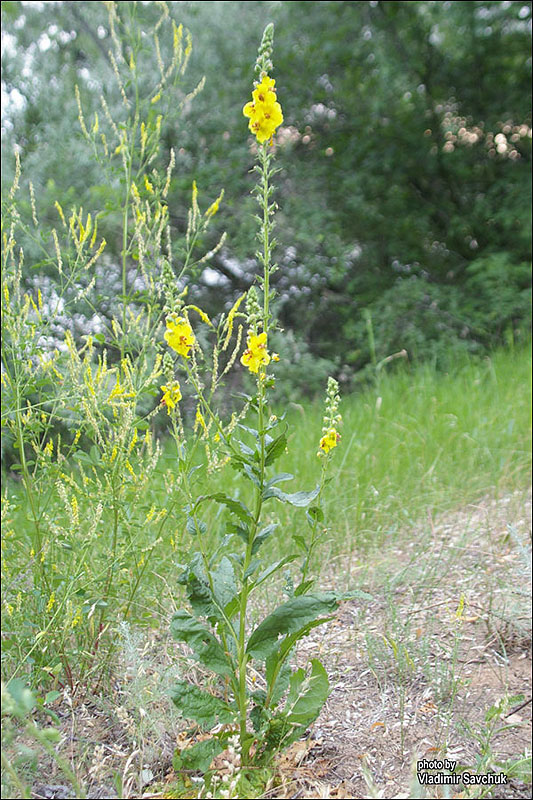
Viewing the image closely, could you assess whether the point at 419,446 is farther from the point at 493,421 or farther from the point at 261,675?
the point at 261,675

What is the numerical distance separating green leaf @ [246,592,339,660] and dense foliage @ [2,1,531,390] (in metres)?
4.52

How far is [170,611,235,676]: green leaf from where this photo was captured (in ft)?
4.39

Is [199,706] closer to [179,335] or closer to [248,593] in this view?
[248,593]

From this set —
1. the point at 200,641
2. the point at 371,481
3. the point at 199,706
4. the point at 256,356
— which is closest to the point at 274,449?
the point at 256,356

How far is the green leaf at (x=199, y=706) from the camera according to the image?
1363 mm

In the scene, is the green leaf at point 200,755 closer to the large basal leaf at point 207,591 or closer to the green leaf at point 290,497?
the large basal leaf at point 207,591

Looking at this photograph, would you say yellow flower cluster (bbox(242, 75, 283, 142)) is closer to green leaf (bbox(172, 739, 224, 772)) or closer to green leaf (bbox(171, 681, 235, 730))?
green leaf (bbox(171, 681, 235, 730))

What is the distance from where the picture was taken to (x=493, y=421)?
370cm

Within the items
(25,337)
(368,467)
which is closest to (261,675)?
(25,337)

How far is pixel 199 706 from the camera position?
1.37 meters

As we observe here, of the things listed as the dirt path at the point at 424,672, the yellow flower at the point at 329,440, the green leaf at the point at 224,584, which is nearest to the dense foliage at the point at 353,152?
the dirt path at the point at 424,672

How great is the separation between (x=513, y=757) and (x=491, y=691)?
10.4 inches

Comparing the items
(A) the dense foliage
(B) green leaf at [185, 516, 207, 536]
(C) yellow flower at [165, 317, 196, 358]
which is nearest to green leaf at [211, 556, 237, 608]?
(B) green leaf at [185, 516, 207, 536]

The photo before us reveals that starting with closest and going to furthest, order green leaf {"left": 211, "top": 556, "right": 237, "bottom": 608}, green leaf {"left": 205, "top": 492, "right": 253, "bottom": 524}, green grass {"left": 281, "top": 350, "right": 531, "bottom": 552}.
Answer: green leaf {"left": 205, "top": 492, "right": 253, "bottom": 524} < green leaf {"left": 211, "top": 556, "right": 237, "bottom": 608} < green grass {"left": 281, "top": 350, "right": 531, "bottom": 552}
